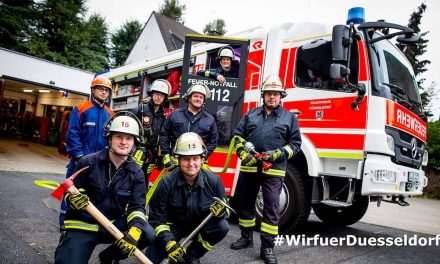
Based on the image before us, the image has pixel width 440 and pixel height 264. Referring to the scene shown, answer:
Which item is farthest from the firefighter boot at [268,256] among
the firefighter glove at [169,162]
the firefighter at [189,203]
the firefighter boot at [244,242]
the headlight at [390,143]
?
the headlight at [390,143]

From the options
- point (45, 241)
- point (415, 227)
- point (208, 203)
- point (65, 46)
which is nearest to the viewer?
point (208, 203)

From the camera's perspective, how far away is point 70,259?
83.3 inches

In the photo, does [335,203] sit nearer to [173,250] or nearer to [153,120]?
[173,250]

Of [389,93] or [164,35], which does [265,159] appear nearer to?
[389,93]

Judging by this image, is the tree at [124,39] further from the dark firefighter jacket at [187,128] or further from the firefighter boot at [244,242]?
the firefighter boot at [244,242]

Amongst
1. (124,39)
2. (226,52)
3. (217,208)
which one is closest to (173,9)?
(124,39)

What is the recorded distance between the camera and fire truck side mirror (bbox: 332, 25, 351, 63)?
346 centimetres

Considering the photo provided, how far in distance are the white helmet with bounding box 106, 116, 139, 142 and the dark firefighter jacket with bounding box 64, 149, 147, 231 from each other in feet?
0.65

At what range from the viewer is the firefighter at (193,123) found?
3.85m

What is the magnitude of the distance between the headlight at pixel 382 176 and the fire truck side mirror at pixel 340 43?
1.25m

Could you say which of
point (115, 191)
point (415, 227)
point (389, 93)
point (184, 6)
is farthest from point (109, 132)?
point (184, 6)

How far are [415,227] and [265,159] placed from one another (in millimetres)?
4276

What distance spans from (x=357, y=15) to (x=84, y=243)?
4.04 metres

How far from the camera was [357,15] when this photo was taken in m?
4.18
